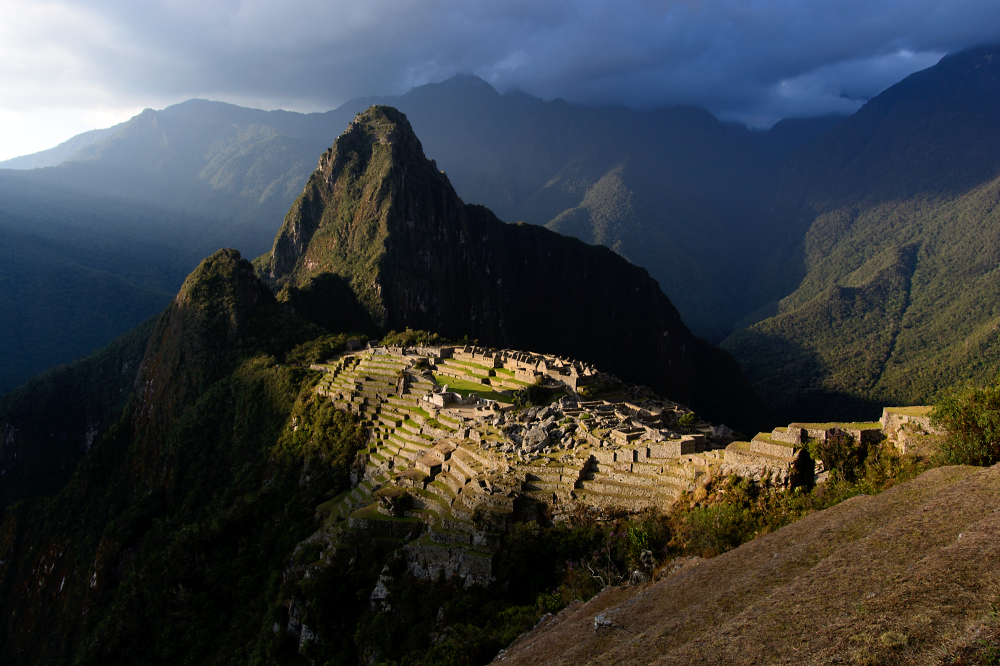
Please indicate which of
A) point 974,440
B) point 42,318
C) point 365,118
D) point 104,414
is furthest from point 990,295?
point 42,318

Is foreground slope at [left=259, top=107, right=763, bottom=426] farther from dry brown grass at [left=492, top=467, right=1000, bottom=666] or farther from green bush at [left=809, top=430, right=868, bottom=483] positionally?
dry brown grass at [left=492, top=467, right=1000, bottom=666]

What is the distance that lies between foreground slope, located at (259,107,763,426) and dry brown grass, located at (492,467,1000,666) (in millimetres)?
94194

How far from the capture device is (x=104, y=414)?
327 ft

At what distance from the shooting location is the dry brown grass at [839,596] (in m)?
8.92

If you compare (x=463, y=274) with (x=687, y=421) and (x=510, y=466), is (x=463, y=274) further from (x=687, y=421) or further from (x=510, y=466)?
(x=510, y=466)

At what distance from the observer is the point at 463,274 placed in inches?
6186

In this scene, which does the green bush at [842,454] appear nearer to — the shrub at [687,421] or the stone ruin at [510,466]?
the stone ruin at [510,466]

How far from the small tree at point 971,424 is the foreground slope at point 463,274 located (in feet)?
311

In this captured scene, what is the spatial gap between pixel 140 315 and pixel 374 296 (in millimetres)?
105741

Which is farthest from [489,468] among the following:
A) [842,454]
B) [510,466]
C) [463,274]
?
[463,274]

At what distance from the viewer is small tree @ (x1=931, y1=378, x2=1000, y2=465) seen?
16203 mm

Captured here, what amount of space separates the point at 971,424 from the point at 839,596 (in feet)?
32.8

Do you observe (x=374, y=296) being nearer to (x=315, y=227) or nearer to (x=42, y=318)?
(x=315, y=227)

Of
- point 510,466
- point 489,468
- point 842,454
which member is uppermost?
point 842,454
